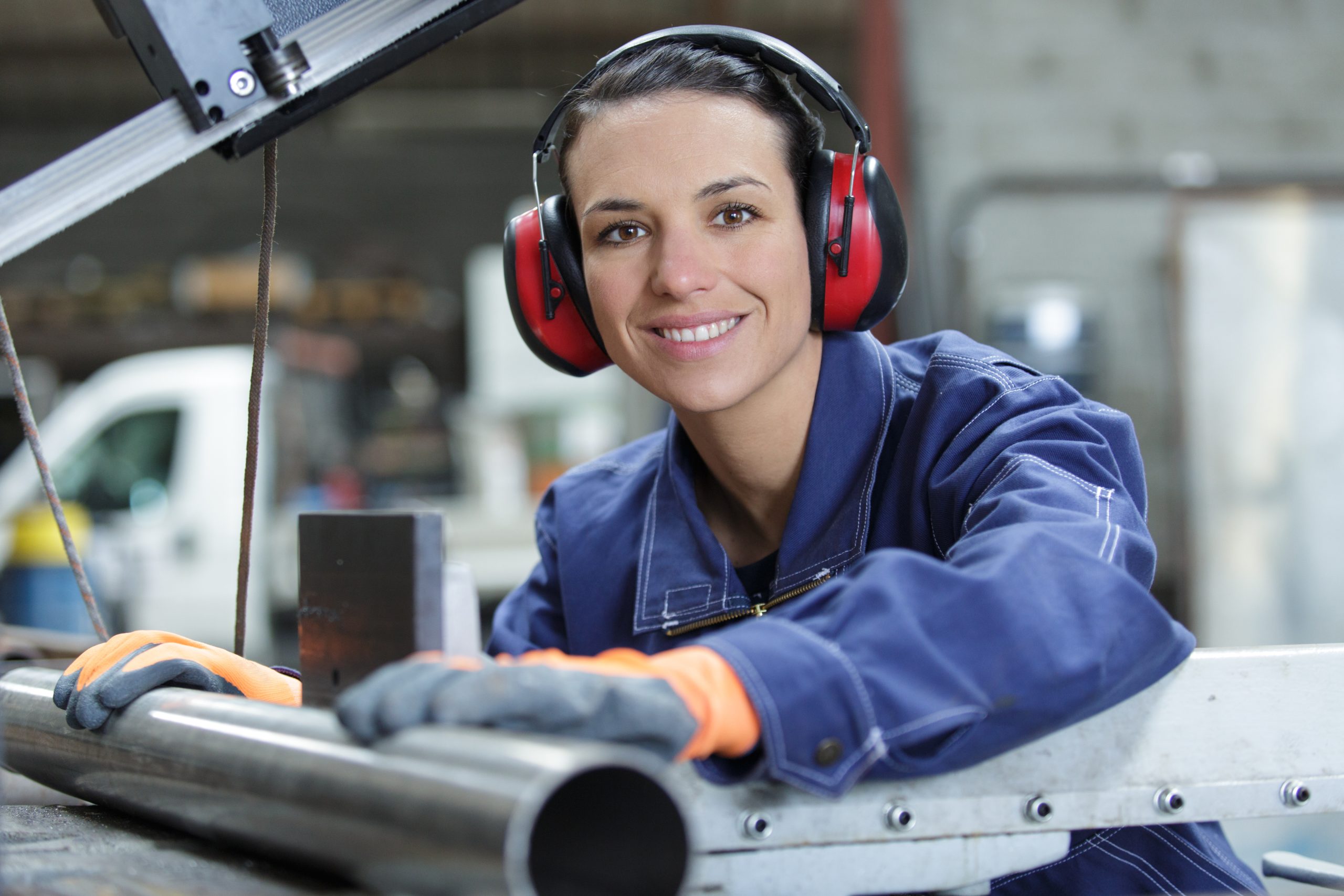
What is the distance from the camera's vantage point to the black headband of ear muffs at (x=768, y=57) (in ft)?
4.45

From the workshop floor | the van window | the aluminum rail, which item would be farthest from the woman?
the van window

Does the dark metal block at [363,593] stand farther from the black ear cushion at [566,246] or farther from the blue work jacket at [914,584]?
the black ear cushion at [566,246]

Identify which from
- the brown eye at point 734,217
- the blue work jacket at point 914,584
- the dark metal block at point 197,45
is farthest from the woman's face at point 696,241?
the dark metal block at point 197,45

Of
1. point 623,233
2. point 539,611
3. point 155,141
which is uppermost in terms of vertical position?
point 155,141

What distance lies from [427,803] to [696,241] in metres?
0.78

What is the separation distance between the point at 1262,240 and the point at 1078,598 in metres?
4.63

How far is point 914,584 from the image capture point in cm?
86

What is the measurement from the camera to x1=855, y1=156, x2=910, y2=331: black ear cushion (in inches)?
55.4

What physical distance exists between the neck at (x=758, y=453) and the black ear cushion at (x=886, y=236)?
0.36 ft

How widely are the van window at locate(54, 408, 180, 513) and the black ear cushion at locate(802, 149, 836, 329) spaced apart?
4.59m

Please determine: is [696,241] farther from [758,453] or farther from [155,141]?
[155,141]

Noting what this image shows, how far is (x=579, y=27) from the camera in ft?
24.2

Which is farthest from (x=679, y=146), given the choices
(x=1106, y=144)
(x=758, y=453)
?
(x=1106, y=144)

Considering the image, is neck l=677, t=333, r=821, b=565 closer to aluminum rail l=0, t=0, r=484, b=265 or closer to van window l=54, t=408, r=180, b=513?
aluminum rail l=0, t=0, r=484, b=265
